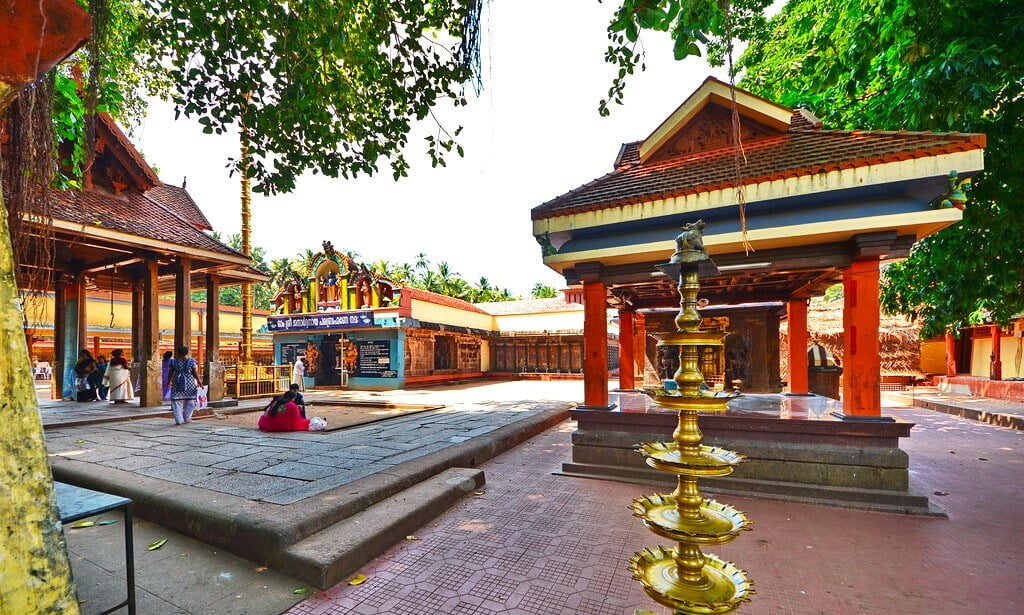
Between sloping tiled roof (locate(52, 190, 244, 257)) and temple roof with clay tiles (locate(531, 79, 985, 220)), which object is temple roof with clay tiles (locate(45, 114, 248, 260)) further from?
temple roof with clay tiles (locate(531, 79, 985, 220))

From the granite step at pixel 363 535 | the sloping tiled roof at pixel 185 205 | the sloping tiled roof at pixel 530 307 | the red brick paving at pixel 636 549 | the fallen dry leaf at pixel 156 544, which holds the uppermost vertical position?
the sloping tiled roof at pixel 185 205

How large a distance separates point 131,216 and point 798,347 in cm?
1489

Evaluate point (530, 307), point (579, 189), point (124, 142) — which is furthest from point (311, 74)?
point (530, 307)

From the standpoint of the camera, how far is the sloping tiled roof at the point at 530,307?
23578 millimetres

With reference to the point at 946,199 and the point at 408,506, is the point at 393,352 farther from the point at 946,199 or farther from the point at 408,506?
the point at 946,199

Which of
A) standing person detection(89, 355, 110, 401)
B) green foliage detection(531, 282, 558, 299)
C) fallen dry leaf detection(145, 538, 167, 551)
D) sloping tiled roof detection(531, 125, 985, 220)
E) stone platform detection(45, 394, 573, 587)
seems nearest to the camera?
stone platform detection(45, 394, 573, 587)

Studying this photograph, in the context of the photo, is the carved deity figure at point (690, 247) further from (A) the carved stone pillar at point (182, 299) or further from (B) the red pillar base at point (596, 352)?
(A) the carved stone pillar at point (182, 299)

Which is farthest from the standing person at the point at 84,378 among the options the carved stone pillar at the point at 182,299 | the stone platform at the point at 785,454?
the stone platform at the point at 785,454

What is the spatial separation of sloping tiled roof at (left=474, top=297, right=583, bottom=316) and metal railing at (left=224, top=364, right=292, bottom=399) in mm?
12201

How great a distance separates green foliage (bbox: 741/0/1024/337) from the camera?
4.70 m

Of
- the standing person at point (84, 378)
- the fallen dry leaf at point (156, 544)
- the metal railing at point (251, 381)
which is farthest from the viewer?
the metal railing at point (251, 381)

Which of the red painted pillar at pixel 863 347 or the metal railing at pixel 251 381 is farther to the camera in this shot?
the metal railing at pixel 251 381

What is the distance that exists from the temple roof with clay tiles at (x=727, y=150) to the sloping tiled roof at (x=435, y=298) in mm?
12701

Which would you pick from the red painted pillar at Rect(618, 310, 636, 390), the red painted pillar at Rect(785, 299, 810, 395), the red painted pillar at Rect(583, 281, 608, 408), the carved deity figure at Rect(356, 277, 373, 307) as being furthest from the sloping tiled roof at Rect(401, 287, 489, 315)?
the red painted pillar at Rect(785, 299, 810, 395)
